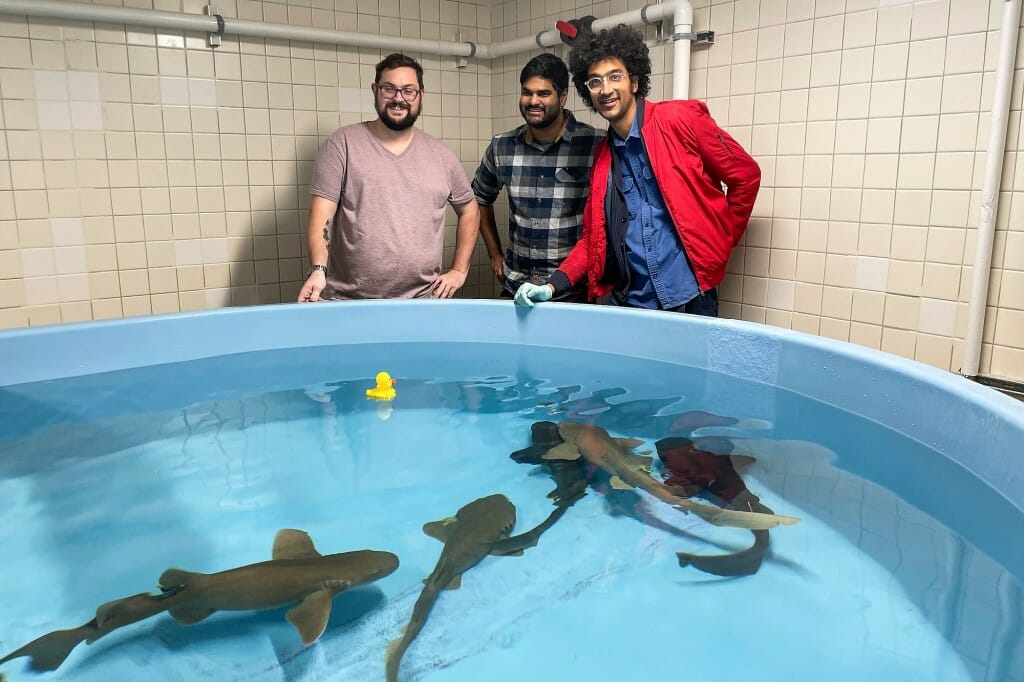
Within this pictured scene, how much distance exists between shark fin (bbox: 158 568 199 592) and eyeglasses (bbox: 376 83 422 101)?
2.11m

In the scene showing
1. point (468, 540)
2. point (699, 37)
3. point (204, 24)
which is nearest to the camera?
point (468, 540)

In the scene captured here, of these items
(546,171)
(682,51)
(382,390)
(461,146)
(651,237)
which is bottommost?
(382,390)

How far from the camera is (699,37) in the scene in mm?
3303

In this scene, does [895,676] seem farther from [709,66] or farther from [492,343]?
[709,66]

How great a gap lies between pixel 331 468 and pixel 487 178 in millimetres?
1832

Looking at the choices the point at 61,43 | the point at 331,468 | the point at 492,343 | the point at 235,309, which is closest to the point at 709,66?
the point at 492,343

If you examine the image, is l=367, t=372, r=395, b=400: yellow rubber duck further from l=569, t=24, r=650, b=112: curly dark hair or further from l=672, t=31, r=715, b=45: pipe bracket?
l=672, t=31, r=715, b=45: pipe bracket

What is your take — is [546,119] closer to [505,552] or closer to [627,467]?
[627,467]

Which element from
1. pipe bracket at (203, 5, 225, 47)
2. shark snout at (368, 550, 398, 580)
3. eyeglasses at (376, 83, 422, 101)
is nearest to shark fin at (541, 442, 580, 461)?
shark snout at (368, 550, 398, 580)

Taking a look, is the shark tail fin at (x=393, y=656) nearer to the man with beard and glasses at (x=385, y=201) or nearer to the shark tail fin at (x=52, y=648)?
the shark tail fin at (x=52, y=648)

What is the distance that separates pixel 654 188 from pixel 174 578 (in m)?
2.02

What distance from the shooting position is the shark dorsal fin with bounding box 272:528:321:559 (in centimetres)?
146

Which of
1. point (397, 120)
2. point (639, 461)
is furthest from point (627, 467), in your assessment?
point (397, 120)

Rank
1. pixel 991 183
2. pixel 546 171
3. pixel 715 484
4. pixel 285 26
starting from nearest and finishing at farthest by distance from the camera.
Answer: pixel 715 484 → pixel 991 183 → pixel 546 171 → pixel 285 26
